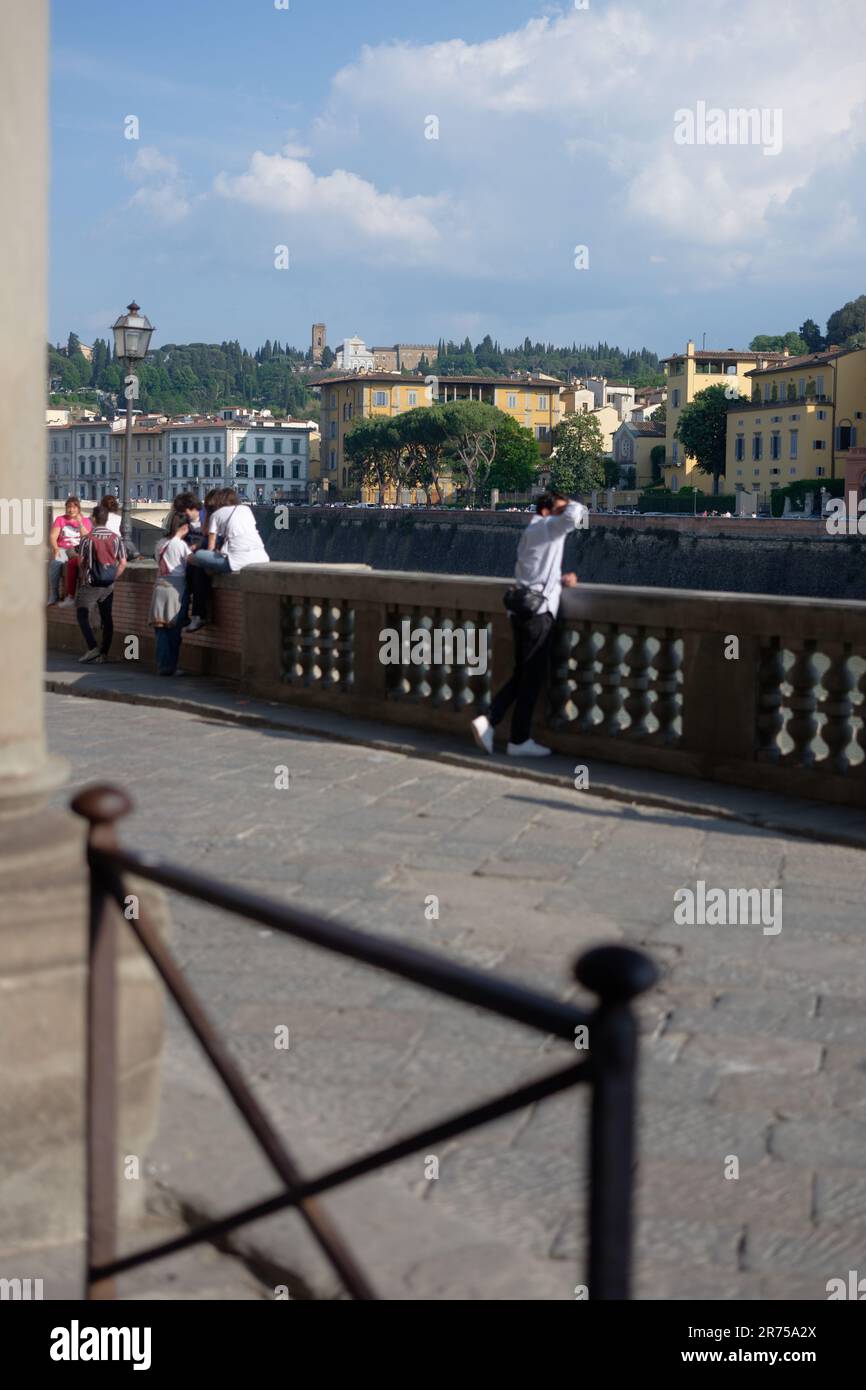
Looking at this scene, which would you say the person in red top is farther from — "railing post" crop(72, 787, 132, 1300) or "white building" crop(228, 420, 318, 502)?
"white building" crop(228, 420, 318, 502)

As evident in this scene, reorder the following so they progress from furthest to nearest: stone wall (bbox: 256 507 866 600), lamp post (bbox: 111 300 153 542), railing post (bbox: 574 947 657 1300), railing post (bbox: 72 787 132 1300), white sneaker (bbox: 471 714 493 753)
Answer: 1. stone wall (bbox: 256 507 866 600)
2. lamp post (bbox: 111 300 153 542)
3. white sneaker (bbox: 471 714 493 753)
4. railing post (bbox: 72 787 132 1300)
5. railing post (bbox: 574 947 657 1300)

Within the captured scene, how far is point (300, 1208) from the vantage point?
2350mm

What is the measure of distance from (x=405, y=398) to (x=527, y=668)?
14276 cm

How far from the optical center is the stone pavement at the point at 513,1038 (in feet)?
9.80

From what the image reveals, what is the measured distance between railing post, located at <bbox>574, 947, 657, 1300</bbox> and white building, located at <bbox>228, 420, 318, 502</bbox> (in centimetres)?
15518

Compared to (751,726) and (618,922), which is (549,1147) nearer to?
(618,922)

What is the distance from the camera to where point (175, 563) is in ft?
38.9

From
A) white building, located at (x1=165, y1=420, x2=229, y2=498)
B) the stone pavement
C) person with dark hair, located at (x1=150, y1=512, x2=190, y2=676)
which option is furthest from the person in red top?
white building, located at (x1=165, y1=420, x2=229, y2=498)

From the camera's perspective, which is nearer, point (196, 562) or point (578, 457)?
point (196, 562)

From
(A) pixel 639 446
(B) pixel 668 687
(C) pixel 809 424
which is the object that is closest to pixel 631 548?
(C) pixel 809 424

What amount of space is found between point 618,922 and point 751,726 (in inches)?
103

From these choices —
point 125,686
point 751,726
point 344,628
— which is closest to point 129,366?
point 125,686

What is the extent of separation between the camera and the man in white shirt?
8.53 m

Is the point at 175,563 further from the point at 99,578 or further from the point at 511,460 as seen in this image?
the point at 511,460
